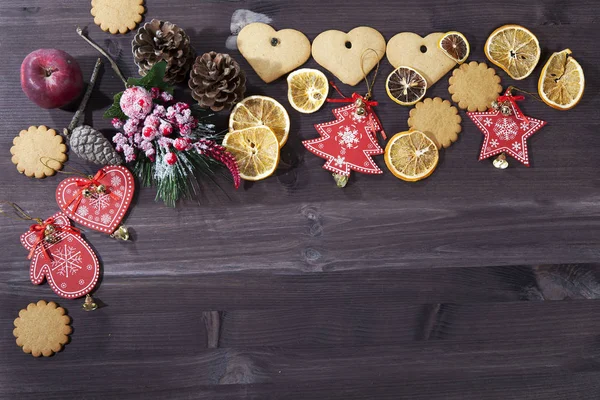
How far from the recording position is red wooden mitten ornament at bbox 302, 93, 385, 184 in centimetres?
130

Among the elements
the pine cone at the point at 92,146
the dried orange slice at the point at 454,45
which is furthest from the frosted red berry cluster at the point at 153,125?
the dried orange slice at the point at 454,45

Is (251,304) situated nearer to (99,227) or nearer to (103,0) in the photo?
(99,227)

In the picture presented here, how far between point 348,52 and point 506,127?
1.54ft

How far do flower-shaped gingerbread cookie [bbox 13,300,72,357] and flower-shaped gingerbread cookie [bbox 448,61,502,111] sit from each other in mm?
1175

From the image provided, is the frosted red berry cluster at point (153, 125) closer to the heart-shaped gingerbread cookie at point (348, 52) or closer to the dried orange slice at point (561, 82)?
the heart-shaped gingerbread cookie at point (348, 52)

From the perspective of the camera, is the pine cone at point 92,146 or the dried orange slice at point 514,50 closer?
the pine cone at point 92,146

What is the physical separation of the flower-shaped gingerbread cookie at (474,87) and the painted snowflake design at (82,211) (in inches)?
39.7

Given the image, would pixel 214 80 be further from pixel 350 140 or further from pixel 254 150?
pixel 350 140

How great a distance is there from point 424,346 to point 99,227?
893mm

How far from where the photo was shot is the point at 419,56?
4.41 feet

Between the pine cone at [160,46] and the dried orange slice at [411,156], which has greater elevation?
the pine cone at [160,46]

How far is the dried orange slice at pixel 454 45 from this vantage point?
1.34 meters

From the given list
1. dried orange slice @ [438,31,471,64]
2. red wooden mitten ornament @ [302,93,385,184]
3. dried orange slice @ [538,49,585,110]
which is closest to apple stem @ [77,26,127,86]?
red wooden mitten ornament @ [302,93,385,184]

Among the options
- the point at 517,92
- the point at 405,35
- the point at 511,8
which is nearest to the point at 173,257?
the point at 405,35
